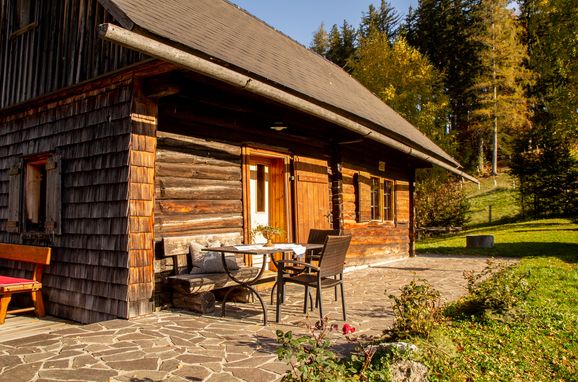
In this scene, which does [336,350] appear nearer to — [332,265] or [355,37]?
[332,265]

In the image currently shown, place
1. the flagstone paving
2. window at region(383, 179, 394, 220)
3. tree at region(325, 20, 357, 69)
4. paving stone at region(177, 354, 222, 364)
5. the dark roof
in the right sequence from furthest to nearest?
tree at region(325, 20, 357, 69), window at region(383, 179, 394, 220), the dark roof, paving stone at region(177, 354, 222, 364), the flagstone paving

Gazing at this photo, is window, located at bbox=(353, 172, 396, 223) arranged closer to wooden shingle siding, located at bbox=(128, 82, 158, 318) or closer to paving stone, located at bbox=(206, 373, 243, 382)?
wooden shingle siding, located at bbox=(128, 82, 158, 318)

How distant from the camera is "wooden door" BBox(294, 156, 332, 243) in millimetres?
7926

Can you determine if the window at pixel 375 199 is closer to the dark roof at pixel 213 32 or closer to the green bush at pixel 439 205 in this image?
the dark roof at pixel 213 32

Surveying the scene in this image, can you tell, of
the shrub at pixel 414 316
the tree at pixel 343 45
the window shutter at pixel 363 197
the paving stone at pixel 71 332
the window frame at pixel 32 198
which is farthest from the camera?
the tree at pixel 343 45

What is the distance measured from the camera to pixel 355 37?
125ft

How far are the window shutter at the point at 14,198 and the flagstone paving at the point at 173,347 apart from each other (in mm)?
3599

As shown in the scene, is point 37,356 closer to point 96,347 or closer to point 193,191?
point 96,347

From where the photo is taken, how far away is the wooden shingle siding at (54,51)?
5762 mm

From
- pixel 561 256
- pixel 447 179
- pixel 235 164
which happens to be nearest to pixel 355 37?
pixel 447 179

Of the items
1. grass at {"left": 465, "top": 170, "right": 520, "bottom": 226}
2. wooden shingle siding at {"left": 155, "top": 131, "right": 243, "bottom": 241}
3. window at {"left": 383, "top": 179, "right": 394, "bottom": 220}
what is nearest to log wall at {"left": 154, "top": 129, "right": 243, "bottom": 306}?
wooden shingle siding at {"left": 155, "top": 131, "right": 243, "bottom": 241}

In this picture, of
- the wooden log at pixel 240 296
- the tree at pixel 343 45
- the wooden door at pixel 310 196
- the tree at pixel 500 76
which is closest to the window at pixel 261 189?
the wooden door at pixel 310 196

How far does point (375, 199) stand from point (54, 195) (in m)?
7.33

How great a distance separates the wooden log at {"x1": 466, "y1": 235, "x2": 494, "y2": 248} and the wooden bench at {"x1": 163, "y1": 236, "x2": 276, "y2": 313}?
33.2 feet
